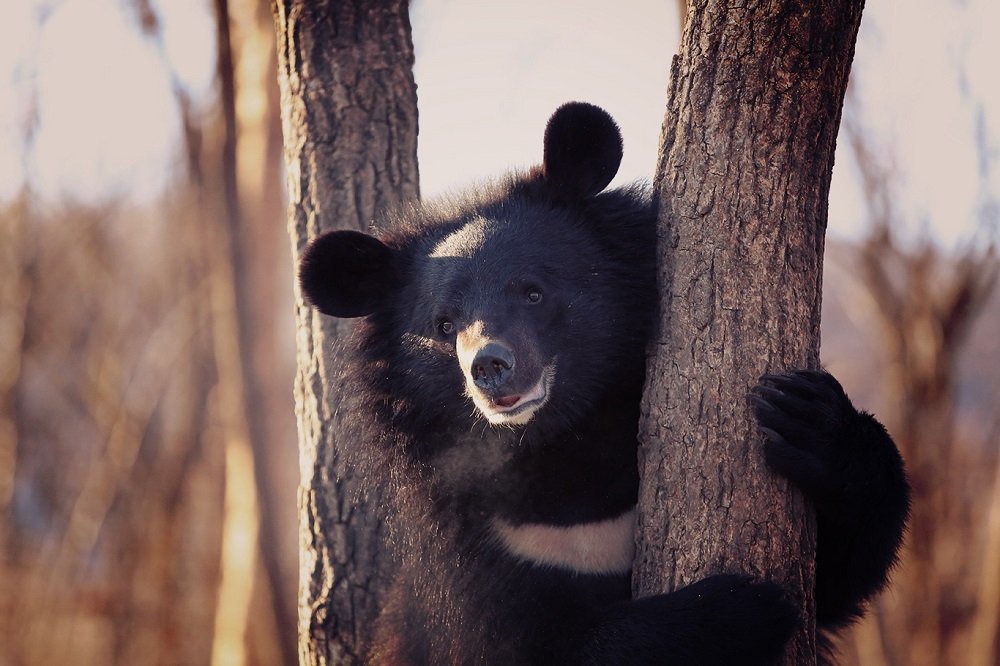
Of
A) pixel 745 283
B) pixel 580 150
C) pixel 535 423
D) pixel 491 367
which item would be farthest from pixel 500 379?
pixel 580 150

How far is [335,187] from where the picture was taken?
3727mm

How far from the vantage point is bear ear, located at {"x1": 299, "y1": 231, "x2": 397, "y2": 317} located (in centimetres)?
300

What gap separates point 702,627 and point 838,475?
55 centimetres

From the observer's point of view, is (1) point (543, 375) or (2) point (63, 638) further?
(2) point (63, 638)

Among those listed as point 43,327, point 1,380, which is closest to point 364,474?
point 1,380

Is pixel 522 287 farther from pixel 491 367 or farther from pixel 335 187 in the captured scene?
pixel 335 187

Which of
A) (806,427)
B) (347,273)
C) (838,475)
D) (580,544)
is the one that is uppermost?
(347,273)

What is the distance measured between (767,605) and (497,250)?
4.22ft

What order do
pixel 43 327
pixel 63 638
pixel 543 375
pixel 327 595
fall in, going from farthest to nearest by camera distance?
pixel 43 327 < pixel 63 638 < pixel 327 595 < pixel 543 375

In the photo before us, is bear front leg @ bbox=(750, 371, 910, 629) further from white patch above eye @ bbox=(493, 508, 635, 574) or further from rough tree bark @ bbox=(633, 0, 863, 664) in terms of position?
white patch above eye @ bbox=(493, 508, 635, 574)

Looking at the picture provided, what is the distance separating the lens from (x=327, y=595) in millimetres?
3631

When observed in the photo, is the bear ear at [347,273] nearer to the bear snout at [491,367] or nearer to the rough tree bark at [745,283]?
the bear snout at [491,367]

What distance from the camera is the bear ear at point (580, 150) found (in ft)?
9.57

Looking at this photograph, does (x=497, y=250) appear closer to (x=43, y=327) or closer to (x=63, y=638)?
(x=63, y=638)
